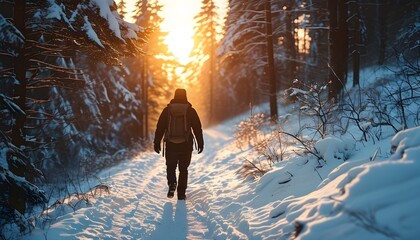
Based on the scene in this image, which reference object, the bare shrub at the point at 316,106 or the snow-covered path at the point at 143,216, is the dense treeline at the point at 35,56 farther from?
the bare shrub at the point at 316,106

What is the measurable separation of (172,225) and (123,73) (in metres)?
14.9

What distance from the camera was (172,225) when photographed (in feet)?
15.1

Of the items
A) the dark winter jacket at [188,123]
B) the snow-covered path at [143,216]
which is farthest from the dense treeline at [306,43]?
the snow-covered path at [143,216]

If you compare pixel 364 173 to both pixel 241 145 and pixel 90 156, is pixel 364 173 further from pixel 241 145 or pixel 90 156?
pixel 90 156

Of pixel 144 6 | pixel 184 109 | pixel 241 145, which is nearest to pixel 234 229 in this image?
pixel 184 109

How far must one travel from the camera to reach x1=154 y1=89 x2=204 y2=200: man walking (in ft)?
20.4

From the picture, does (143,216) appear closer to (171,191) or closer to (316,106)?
(171,191)

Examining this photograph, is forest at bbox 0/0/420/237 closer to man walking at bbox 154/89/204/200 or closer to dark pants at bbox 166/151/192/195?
man walking at bbox 154/89/204/200

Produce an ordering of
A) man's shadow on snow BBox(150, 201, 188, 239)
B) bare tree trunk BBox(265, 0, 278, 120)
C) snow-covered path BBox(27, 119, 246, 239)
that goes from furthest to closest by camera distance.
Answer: bare tree trunk BBox(265, 0, 278, 120), man's shadow on snow BBox(150, 201, 188, 239), snow-covered path BBox(27, 119, 246, 239)

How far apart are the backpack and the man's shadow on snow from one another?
1378 mm

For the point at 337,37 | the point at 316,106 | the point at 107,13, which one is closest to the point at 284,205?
the point at 316,106

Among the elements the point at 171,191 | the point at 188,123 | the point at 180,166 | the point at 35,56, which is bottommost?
the point at 171,191

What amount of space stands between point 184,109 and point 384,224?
15.2 feet

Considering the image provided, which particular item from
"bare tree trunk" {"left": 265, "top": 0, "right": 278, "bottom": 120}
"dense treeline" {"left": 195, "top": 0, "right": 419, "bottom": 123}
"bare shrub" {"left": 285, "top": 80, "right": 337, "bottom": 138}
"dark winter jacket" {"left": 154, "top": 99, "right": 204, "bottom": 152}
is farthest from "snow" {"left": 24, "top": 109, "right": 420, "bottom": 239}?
"bare tree trunk" {"left": 265, "top": 0, "right": 278, "bottom": 120}
